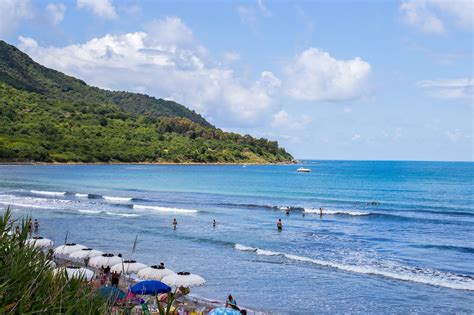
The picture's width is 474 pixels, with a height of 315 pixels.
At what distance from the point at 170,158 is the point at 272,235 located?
481 feet

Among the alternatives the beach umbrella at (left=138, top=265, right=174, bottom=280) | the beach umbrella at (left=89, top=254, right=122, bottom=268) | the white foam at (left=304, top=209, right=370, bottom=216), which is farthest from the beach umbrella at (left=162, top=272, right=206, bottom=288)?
the white foam at (left=304, top=209, right=370, bottom=216)

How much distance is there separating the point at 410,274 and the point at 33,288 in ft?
A: 88.7

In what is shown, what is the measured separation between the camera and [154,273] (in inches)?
982

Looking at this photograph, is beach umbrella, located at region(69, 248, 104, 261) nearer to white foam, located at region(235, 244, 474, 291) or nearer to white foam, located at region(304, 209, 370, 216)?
white foam, located at region(235, 244, 474, 291)

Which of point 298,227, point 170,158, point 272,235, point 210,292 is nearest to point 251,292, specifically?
point 210,292

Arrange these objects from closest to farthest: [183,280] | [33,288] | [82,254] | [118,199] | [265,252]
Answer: [33,288] < [183,280] < [82,254] < [265,252] < [118,199]

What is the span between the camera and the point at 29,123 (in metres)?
168

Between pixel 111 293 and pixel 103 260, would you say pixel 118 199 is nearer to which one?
pixel 103 260

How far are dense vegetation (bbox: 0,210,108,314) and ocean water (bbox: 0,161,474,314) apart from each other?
17.3 m

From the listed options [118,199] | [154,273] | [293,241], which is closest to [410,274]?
[293,241]

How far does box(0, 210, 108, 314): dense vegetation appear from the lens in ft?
A: 19.1

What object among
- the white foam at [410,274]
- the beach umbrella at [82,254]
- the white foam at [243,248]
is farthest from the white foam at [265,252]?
the beach umbrella at [82,254]

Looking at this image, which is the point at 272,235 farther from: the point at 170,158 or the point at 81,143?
the point at 170,158

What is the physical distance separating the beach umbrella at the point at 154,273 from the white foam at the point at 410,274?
11065 millimetres
